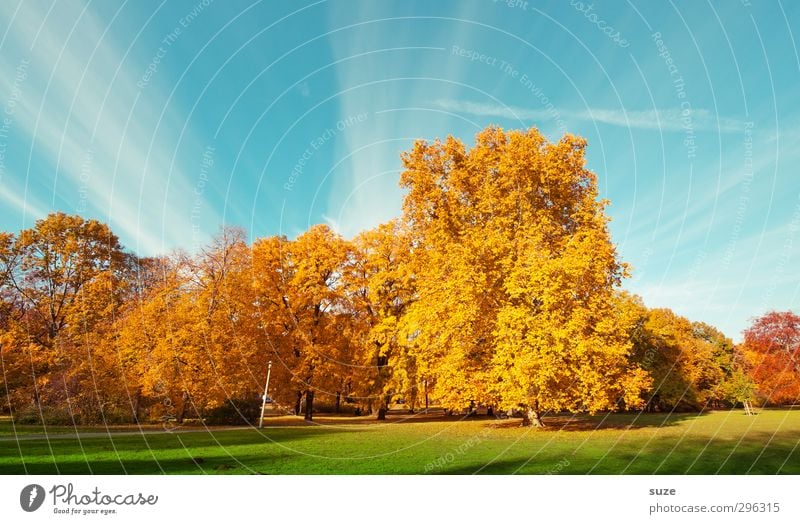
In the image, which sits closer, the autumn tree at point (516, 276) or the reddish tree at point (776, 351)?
the autumn tree at point (516, 276)

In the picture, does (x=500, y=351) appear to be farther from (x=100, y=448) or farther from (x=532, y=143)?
(x=100, y=448)

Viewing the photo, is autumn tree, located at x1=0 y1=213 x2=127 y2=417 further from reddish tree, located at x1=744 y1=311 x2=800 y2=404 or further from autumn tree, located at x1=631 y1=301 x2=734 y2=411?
autumn tree, located at x1=631 y1=301 x2=734 y2=411

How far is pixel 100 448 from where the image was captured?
1529cm

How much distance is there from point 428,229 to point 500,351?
7698 mm

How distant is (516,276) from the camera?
61.0ft

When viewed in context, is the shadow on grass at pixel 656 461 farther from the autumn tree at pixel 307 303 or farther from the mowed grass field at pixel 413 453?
the autumn tree at pixel 307 303

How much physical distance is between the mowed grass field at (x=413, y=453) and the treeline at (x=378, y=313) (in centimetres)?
221

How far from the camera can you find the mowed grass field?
37.6ft
